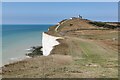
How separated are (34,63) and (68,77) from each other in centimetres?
464

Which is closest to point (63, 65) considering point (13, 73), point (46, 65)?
point (46, 65)

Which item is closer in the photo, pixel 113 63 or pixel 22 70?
pixel 22 70

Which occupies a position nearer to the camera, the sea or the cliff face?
the cliff face

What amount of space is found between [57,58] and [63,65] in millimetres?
2888

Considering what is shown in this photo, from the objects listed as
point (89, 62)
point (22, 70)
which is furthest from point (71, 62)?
point (22, 70)

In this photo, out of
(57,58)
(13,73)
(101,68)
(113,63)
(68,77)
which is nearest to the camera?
(68,77)

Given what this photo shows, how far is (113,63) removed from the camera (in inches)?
772

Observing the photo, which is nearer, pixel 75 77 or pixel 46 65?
pixel 75 77

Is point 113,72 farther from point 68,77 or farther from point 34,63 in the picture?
point 34,63

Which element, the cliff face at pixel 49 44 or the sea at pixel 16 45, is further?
the sea at pixel 16 45

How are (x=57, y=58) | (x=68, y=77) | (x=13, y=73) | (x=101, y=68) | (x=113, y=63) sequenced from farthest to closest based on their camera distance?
(x=57, y=58) → (x=113, y=63) → (x=101, y=68) → (x=13, y=73) → (x=68, y=77)

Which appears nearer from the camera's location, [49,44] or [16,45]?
[49,44]

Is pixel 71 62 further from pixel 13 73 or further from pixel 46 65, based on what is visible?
pixel 13 73

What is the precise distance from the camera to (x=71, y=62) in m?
20.1
